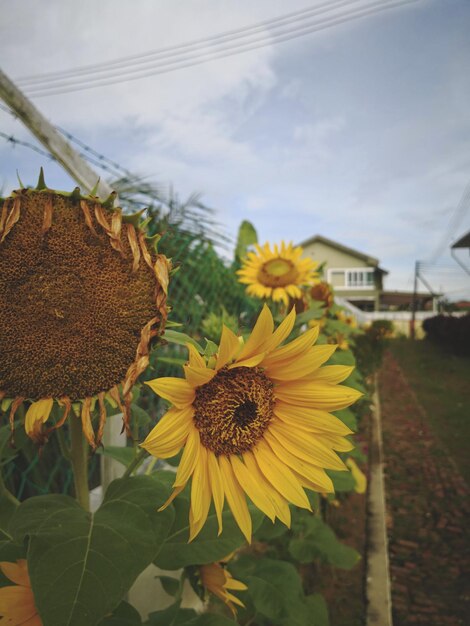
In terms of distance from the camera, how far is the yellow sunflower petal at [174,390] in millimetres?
659

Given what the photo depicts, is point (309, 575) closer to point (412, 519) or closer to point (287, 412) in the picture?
point (412, 519)

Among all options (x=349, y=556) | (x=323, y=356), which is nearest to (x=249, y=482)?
(x=323, y=356)

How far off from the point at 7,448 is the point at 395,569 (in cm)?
325

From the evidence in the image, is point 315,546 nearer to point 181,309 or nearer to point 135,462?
point 181,309

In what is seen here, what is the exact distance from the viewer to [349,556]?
2125mm

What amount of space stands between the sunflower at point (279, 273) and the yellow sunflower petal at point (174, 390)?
178cm

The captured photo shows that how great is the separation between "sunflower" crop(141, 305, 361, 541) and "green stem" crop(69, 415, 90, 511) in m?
0.20

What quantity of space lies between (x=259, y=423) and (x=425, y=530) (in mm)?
3903

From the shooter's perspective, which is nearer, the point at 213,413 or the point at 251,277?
the point at 213,413

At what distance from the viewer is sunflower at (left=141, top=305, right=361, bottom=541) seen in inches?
27.5

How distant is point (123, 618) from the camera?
83 cm

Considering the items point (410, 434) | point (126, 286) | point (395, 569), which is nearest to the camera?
point (126, 286)

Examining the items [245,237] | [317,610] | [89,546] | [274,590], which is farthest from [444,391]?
[89,546]

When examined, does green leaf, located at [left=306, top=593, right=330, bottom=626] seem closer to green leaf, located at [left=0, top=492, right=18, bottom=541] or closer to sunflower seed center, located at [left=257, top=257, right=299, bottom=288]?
green leaf, located at [left=0, top=492, right=18, bottom=541]
